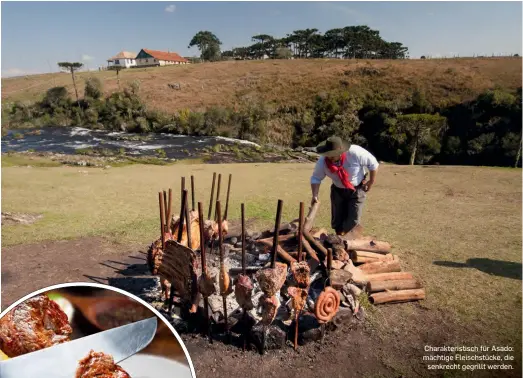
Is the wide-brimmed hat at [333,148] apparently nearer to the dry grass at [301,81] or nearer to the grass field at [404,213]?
the grass field at [404,213]

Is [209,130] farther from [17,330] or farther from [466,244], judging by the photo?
[17,330]

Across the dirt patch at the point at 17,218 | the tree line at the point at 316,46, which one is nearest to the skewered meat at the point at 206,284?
the dirt patch at the point at 17,218

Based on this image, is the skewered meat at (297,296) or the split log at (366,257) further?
the split log at (366,257)

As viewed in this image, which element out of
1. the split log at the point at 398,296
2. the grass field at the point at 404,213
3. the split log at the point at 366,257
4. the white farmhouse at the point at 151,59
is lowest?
the grass field at the point at 404,213

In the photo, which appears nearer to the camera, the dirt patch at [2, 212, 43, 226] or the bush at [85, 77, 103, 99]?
the dirt patch at [2, 212, 43, 226]

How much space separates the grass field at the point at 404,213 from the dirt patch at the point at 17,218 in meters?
0.25

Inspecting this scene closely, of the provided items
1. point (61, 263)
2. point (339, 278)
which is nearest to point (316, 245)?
point (339, 278)

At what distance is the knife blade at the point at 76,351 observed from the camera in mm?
1107

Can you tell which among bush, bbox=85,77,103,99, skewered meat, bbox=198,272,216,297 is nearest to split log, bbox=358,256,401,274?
skewered meat, bbox=198,272,216,297

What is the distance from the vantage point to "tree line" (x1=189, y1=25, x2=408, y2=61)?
57781 millimetres

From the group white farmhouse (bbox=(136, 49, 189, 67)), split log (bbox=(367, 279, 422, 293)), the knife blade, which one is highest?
white farmhouse (bbox=(136, 49, 189, 67))

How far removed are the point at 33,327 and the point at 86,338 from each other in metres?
0.16

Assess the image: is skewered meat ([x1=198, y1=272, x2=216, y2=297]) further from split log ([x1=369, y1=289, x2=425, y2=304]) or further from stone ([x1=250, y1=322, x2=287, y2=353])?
split log ([x1=369, y1=289, x2=425, y2=304])

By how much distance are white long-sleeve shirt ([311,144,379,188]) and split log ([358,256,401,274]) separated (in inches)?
47.6
